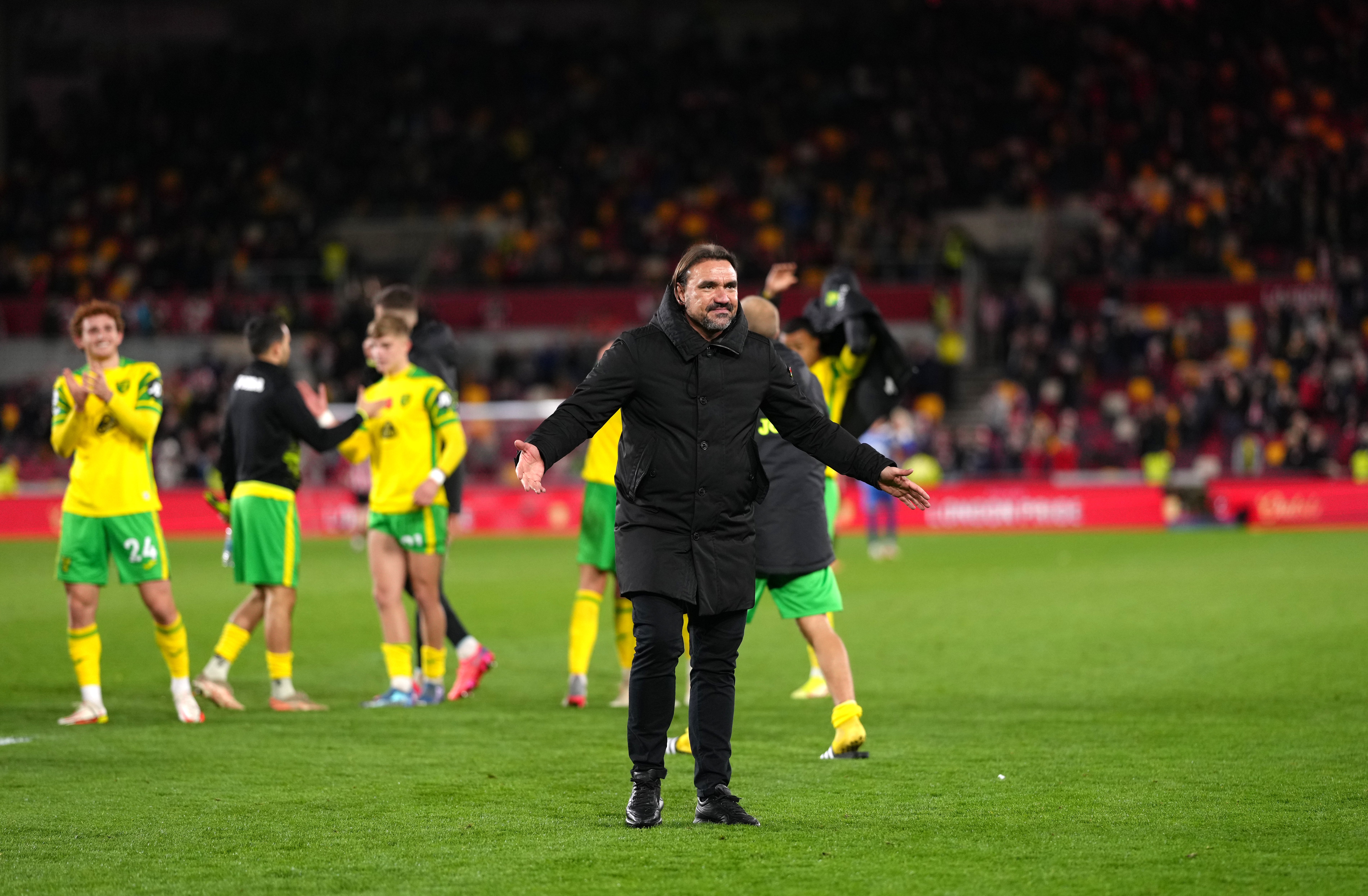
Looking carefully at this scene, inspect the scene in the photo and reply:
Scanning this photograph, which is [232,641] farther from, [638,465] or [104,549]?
[638,465]

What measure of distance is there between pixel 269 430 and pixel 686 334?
4.08 meters

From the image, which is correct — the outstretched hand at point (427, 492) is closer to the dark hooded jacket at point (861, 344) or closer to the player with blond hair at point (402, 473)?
the player with blond hair at point (402, 473)

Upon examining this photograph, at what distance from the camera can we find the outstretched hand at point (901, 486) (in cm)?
588

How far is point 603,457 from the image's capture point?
9086 mm

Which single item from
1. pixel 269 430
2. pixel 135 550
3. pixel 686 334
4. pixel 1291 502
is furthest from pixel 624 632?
pixel 1291 502

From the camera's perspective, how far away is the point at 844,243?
109ft

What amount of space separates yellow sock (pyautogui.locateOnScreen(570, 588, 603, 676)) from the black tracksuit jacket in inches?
65.4

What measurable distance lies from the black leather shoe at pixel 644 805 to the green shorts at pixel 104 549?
3.76 metres

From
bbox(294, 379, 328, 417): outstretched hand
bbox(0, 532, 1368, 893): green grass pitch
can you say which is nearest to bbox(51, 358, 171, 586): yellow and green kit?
bbox(0, 532, 1368, 893): green grass pitch

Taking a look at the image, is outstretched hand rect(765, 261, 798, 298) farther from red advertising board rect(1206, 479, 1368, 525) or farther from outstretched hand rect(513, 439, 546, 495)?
red advertising board rect(1206, 479, 1368, 525)

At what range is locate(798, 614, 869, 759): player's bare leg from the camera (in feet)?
23.2

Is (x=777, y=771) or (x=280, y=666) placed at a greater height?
(x=280, y=666)

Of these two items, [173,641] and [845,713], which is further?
[173,641]

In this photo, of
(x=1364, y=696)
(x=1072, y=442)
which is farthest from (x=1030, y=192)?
(x=1364, y=696)
